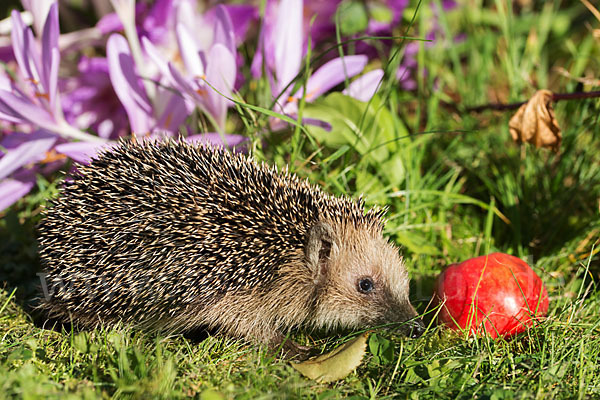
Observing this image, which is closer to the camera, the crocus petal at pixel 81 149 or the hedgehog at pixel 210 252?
the hedgehog at pixel 210 252

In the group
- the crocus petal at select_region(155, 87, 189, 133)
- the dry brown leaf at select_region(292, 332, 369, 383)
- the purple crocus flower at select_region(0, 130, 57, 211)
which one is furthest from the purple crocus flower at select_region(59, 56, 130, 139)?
the dry brown leaf at select_region(292, 332, 369, 383)

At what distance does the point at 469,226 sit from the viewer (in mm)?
4660

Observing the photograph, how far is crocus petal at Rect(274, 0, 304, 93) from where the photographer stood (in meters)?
4.41

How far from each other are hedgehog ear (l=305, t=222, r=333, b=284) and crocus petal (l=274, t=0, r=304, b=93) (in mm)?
1516

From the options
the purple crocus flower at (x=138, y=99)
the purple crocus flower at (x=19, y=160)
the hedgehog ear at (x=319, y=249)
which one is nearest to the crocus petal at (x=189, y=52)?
the purple crocus flower at (x=138, y=99)

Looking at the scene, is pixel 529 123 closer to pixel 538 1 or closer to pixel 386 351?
pixel 386 351

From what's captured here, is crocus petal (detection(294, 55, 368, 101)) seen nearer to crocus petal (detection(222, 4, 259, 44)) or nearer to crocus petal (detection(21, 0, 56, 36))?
crocus petal (detection(222, 4, 259, 44))

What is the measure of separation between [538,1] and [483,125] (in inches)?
115

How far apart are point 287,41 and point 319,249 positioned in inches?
76.1

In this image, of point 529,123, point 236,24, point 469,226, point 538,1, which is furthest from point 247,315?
point 538,1

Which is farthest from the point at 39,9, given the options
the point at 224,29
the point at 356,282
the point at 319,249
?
the point at 356,282

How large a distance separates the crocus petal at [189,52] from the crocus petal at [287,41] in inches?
24.8

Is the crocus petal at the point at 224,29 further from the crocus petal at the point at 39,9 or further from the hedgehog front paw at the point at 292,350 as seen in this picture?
the hedgehog front paw at the point at 292,350

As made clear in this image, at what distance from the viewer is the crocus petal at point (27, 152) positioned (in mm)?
3988
